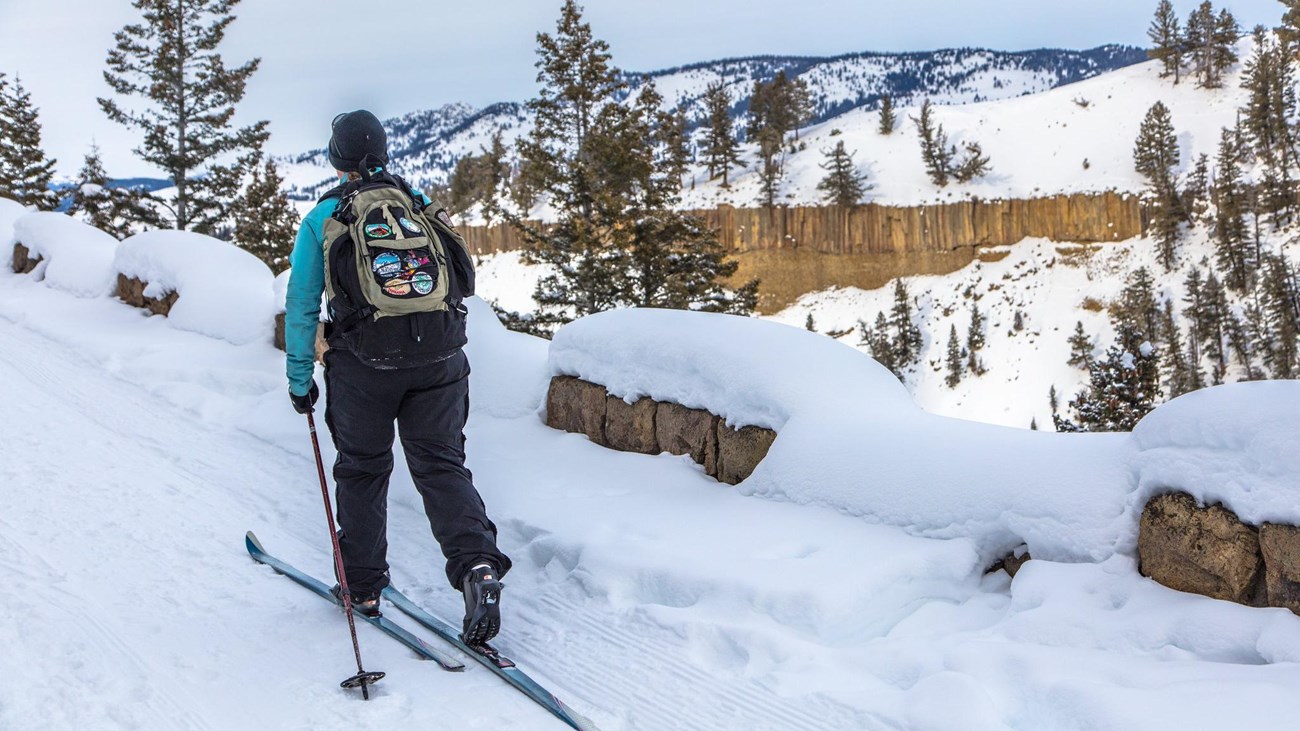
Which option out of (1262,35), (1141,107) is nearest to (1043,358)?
(1141,107)

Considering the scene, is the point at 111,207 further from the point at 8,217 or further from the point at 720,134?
the point at 720,134

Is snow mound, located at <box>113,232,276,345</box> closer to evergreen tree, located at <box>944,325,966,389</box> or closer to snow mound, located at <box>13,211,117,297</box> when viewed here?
snow mound, located at <box>13,211,117,297</box>

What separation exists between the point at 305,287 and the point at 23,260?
1287cm

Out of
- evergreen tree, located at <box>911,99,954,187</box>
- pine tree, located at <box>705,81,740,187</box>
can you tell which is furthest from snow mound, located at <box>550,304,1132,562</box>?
evergreen tree, located at <box>911,99,954,187</box>

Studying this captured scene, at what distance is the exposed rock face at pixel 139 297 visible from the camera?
10.4 m

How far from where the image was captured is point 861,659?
3271mm

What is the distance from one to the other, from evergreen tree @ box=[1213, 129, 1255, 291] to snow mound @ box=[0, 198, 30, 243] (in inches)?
2252

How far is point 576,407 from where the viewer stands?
6320 mm

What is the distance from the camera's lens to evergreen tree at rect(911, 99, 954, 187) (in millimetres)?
66375

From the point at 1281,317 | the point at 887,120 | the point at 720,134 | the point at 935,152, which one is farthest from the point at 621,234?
the point at 887,120

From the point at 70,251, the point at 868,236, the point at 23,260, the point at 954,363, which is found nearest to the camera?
the point at 70,251

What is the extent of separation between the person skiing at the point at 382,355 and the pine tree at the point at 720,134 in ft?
217

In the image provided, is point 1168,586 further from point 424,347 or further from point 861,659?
point 424,347

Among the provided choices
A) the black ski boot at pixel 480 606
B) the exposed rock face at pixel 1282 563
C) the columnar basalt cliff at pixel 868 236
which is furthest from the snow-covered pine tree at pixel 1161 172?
the black ski boot at pixel 480 606
